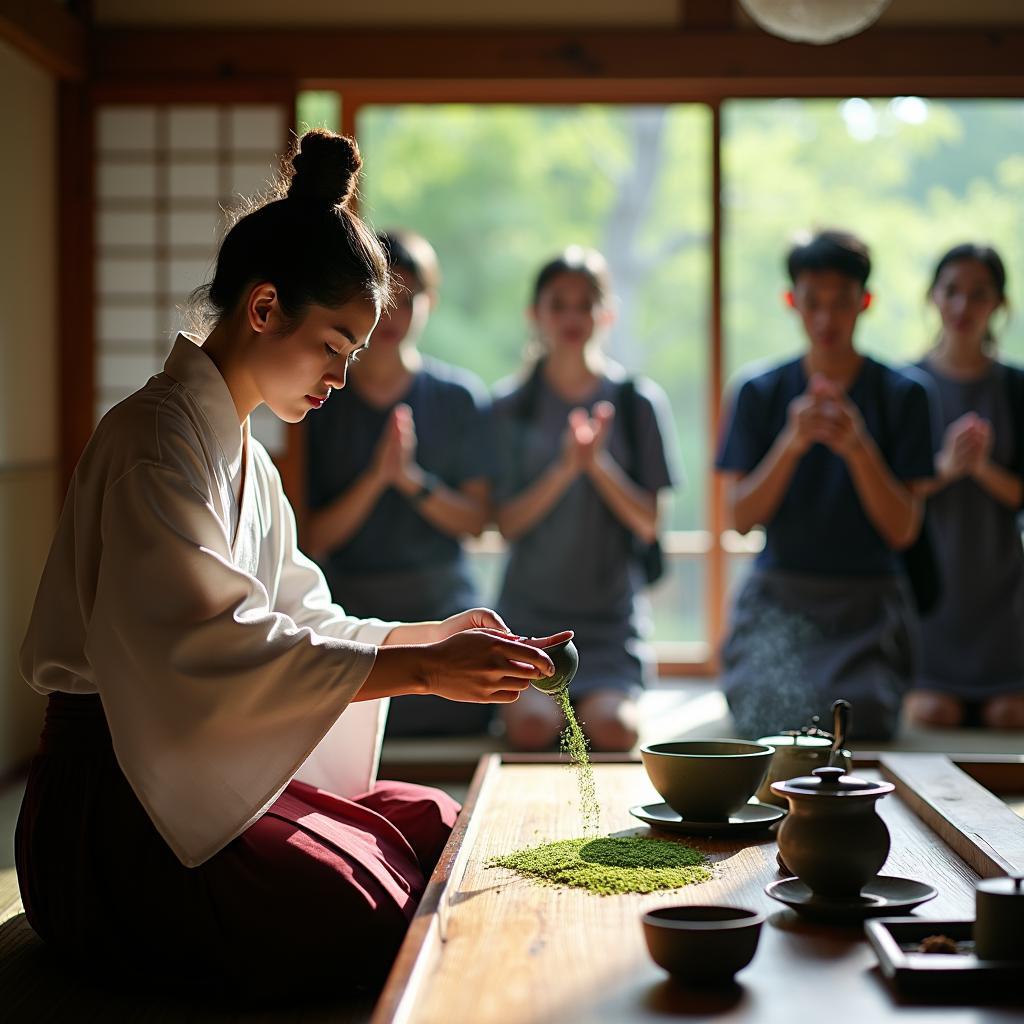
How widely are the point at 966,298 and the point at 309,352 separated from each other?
10.6 feet

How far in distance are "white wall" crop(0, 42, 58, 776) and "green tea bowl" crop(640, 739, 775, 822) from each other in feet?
9.33

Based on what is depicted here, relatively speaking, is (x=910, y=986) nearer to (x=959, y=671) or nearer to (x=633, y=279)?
(x=959, y=671)

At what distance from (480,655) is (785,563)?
2.69 m

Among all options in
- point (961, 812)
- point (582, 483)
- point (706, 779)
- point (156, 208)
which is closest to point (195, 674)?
point (706, 779)

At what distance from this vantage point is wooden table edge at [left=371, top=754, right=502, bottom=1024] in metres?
1.53

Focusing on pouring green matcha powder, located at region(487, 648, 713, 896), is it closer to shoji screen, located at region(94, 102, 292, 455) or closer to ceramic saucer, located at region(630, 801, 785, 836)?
ceramic saucer, located at region(630, 801, 785, 836)

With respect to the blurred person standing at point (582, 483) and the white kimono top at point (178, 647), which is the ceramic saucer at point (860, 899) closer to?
the white kimono top at point (178, 647)

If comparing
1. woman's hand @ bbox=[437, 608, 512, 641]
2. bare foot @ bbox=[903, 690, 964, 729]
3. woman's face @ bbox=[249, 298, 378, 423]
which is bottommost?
bare foot @ bbox=[903, 690, 964, 729]

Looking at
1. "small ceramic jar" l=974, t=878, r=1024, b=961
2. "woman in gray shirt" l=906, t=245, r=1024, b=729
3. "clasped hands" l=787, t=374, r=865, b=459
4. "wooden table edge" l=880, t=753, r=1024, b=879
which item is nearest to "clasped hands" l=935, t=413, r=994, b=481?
"woman in gray shirt" l=906, t=245, r=1024, b=729

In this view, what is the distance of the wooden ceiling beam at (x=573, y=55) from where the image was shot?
4.97 meters

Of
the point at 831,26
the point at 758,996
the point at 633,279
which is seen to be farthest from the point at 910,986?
the point at 633,279

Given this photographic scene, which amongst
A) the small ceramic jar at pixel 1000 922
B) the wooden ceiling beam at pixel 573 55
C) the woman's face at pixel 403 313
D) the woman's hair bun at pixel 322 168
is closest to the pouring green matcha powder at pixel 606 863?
the small ceramic jar at pixel 1000 922

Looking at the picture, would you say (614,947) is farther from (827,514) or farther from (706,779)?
(827,514)

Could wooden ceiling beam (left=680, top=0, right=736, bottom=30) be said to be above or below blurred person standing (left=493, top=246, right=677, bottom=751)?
above
